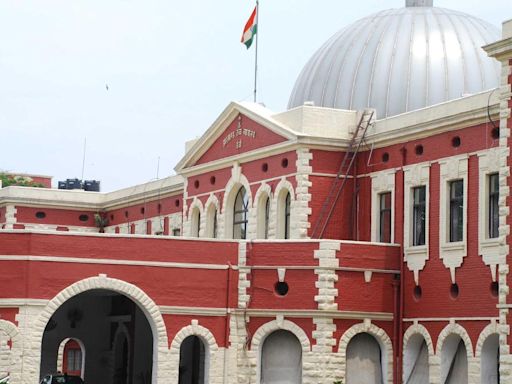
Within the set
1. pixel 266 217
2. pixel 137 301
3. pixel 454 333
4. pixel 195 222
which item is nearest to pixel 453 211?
pixel 454 333

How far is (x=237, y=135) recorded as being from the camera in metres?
53.3

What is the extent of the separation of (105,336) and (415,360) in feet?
54.9

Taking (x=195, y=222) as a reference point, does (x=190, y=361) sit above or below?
below

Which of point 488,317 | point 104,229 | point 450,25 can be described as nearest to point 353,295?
point 488,317

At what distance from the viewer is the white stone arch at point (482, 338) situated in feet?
137

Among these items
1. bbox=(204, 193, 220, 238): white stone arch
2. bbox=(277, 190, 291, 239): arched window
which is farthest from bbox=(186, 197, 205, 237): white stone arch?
bbox=(277, 190, 291, 239): arched window

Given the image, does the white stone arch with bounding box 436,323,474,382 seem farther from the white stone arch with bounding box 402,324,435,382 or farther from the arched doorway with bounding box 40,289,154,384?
the arched doorway with bounding box 40,289,154,384

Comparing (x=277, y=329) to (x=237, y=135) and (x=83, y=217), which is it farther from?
(x=83, y=217)

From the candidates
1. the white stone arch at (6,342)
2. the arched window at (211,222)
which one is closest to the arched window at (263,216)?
the arched window at (211,222)

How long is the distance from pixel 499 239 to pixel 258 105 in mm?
15781

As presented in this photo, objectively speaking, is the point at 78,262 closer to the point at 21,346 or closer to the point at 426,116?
the point at 21,346

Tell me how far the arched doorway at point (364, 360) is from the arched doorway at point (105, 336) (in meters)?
11.8

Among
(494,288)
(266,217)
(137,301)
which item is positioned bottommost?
(137,301)

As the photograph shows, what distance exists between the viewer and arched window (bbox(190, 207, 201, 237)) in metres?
56.9
